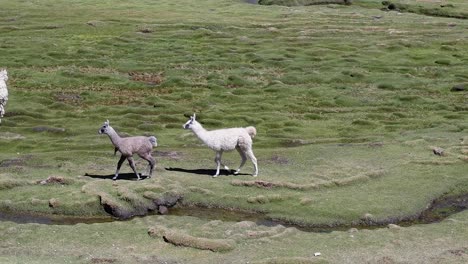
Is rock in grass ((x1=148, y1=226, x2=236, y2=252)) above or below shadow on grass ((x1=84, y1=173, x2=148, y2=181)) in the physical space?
above

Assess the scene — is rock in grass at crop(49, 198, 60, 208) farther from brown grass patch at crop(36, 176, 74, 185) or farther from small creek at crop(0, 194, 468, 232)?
brown grass patch at crop(36, 176, 74, 185)

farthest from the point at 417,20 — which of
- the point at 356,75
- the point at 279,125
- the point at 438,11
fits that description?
the point at 279,125

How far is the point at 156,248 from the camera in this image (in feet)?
101

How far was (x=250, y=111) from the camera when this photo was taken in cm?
7194

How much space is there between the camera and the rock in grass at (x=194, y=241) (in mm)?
30578

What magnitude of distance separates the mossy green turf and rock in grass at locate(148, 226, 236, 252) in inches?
19.2

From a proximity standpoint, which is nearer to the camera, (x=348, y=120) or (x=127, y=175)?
(x=127, y=175)

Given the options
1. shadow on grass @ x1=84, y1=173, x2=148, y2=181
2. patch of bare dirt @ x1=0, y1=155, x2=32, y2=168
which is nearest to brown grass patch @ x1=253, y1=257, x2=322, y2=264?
shadow on grass @ x1=84, y1=173, x2=148, y2=181

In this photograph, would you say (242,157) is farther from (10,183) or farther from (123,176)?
(10,183)

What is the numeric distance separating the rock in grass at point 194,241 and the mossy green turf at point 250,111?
1.60 ft

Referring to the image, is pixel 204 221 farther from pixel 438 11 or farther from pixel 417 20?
pixel 438 11

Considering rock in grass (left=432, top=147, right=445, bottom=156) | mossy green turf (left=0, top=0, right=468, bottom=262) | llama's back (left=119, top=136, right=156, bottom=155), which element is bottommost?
mossy green turf (left=0, top=0, right=468, bottom=262)

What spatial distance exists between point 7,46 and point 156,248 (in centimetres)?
9021

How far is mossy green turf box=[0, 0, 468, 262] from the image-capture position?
123 ft
